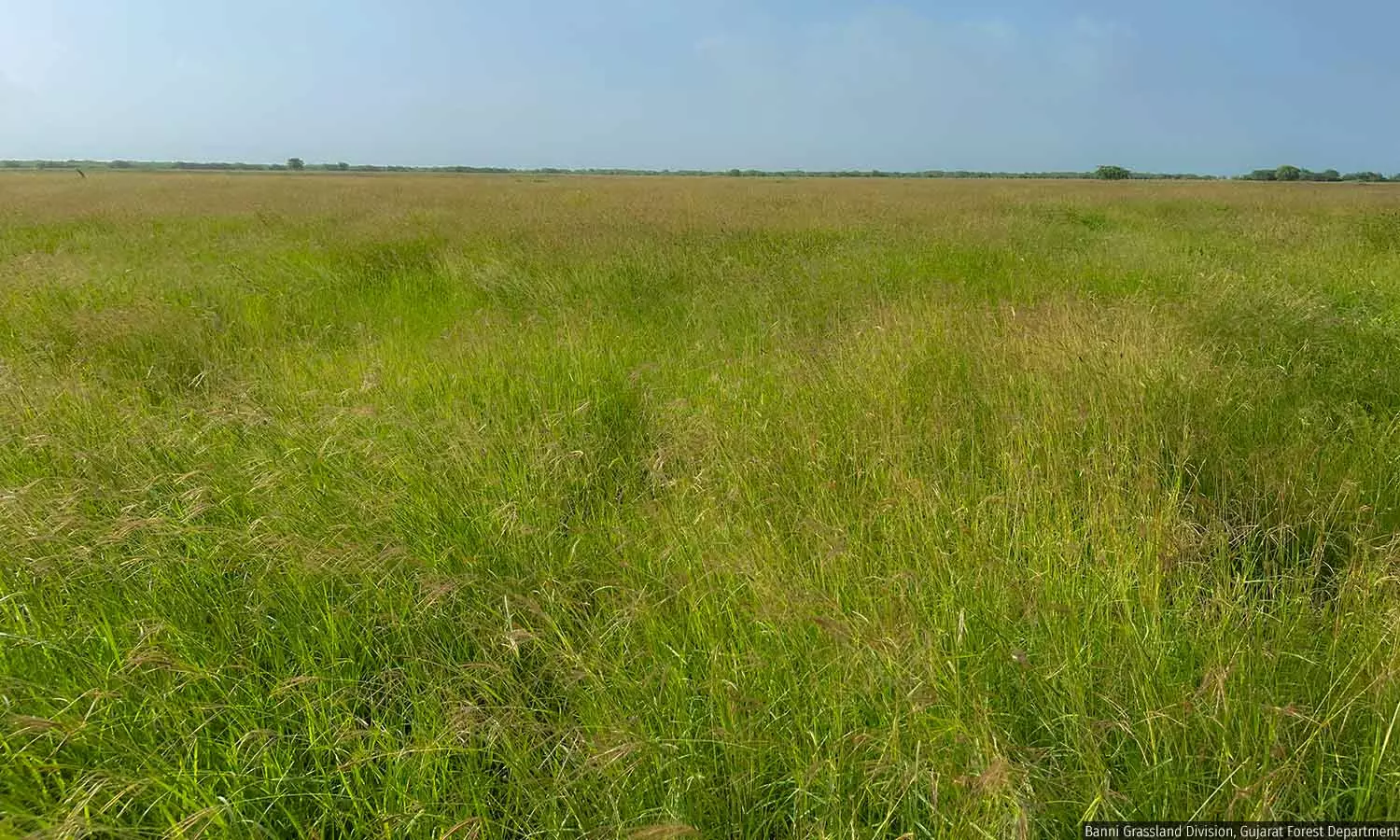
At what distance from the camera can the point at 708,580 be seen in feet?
6.08

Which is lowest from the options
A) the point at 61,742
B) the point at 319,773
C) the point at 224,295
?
the point at 319,773

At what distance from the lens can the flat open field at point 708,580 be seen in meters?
1.28

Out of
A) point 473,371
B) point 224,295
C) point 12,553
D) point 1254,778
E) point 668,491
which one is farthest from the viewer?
point 224,295

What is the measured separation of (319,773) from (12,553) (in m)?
1.34

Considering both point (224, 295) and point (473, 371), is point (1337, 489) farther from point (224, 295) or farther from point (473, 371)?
point (224, 295)

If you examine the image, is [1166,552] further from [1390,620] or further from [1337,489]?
[1337,489]

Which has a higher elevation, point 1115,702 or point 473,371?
point 473,371

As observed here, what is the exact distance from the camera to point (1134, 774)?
4.11 feet

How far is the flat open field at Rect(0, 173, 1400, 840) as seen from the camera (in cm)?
128

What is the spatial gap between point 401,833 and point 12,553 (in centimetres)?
163

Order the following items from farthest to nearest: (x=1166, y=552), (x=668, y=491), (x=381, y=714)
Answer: (x=668, y=491), (x=1166, y=552), (x=381, y=714)

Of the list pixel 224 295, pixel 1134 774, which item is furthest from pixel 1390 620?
pixel 224 295

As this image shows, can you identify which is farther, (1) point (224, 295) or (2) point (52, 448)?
(1) point (224, 295)

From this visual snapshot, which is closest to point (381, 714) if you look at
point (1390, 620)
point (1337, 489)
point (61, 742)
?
point (61, 742)
